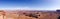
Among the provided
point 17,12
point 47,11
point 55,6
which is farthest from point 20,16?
point 55,6

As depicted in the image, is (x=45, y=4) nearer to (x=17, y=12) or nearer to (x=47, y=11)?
(x=47, y=11)

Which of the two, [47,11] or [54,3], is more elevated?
[54,3]

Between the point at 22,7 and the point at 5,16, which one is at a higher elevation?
the point at 22,7

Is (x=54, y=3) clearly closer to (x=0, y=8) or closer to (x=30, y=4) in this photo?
(x=30, y=4)

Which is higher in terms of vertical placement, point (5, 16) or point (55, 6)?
point (55, 6)

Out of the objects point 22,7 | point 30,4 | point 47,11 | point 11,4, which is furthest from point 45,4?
point 11,4

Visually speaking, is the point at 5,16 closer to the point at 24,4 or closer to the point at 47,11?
the point at 24,4

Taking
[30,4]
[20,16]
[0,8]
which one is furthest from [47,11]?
[0,8]
